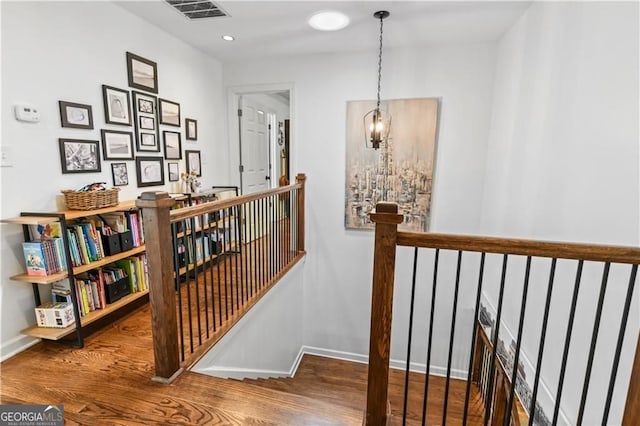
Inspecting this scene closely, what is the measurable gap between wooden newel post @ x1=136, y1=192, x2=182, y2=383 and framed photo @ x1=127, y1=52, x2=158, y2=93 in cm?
171

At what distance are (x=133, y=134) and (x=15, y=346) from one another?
1.75m

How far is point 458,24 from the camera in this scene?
9.23 feet

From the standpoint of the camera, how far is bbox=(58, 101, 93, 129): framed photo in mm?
2135

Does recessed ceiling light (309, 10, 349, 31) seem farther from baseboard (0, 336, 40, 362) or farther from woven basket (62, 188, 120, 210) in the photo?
baseboard (0, 336, 40, 362)

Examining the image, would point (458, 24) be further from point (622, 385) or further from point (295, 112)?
point (622, 385)

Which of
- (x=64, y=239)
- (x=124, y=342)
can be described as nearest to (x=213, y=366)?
(x=124, y=342)

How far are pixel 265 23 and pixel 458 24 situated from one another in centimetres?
177

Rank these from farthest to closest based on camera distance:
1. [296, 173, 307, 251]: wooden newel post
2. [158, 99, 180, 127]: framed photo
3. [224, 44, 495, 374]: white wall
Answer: [296, 173, 307, 251]: wooden newel post < [224, 44, 495, 374]: white wall < [158, 99, 180, 127]: framed photo

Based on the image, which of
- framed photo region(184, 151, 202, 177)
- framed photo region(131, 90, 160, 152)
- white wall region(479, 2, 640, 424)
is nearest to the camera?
white wall region(479, 2, 640, 424)

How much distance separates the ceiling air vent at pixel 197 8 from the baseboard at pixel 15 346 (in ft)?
8.68

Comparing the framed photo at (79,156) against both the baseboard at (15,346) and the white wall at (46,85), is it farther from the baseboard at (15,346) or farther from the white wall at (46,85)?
the baseboard at (15,346)

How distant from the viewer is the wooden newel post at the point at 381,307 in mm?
Result: 1266

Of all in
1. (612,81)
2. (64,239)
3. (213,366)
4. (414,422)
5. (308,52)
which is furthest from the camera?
(308,52)

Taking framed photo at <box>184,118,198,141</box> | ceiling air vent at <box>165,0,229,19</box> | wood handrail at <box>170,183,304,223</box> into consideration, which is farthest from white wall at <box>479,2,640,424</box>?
framed photo at <box>184,118,198,141</box>
